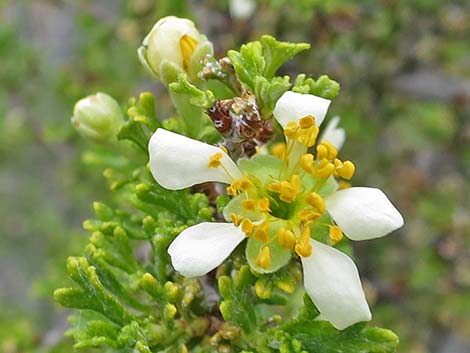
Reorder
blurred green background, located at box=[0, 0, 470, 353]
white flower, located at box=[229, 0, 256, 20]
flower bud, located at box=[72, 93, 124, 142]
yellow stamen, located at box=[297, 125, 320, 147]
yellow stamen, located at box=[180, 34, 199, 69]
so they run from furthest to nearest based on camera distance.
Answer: blurred green background, located at box=[0, 0, 470, 353] → white flower, located at box=[229, 0, 256, 20] → flower bud, located at box=[72, 93, 124, 142] → yellow stamen, located at box=[180, 34, 199, 69] → yellow stamen, located at box=[297, 125, 320, 147]

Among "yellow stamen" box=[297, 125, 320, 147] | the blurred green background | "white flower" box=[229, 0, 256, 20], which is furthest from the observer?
the blurred green background

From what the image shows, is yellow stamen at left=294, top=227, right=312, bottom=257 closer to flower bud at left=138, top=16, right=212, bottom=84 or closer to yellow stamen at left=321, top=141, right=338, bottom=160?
yellow stamen at left=321, top=141, right=338, bottom=160

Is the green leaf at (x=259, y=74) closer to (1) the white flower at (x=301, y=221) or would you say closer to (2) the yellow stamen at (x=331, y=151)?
(1) the white flower at (x=301, y=221)

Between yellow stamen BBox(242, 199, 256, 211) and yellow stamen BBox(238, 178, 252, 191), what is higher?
yellow stamen BBox(238, 178, 252, 191)

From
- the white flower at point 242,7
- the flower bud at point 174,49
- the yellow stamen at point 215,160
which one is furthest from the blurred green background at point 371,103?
the yellow stamen at point 215,160

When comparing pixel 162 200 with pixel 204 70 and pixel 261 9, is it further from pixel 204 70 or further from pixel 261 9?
pixel 261 9

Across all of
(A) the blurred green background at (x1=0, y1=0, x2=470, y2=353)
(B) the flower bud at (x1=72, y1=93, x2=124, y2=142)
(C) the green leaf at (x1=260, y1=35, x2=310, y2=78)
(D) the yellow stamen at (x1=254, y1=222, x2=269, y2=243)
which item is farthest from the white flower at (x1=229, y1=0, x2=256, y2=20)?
(D) the yellow stamen at (x1=254, y1=222, x2=269, y2=243)

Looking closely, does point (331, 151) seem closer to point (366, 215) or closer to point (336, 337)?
point (366, 215)
